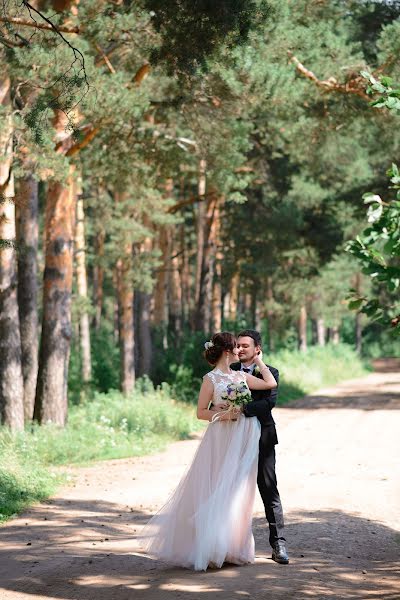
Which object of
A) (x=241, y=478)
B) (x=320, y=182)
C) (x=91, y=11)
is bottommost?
(x=241, y=478)

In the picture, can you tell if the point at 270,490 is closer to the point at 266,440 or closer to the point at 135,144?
the point at 266,440

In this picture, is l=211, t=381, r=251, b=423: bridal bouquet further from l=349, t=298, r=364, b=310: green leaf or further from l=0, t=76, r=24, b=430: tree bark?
l=0, t=76, r=24, b=430: tree bark

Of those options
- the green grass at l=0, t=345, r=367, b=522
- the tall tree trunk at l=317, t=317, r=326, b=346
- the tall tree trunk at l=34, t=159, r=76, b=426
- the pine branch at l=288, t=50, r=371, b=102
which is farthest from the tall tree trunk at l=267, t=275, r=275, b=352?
the tall tree trunk at l=34, t=159, r=76, b=426

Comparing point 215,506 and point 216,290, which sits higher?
point 216,290

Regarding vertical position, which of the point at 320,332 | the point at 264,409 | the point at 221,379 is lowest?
the point at 264,409

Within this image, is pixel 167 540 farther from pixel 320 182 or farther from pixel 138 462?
pixel 320 182

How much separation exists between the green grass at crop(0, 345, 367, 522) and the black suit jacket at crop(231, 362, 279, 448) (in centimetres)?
455

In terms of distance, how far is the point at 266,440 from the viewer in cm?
888

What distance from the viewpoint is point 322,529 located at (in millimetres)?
11031

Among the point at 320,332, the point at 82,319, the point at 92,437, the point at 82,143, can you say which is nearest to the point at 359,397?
the point at 82,319

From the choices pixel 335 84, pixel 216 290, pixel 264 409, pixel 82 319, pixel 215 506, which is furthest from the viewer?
pixel 216 290

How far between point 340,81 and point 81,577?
49.1 feet

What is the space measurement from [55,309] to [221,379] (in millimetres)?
11000

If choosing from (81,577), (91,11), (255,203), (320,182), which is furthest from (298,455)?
(320,182)
